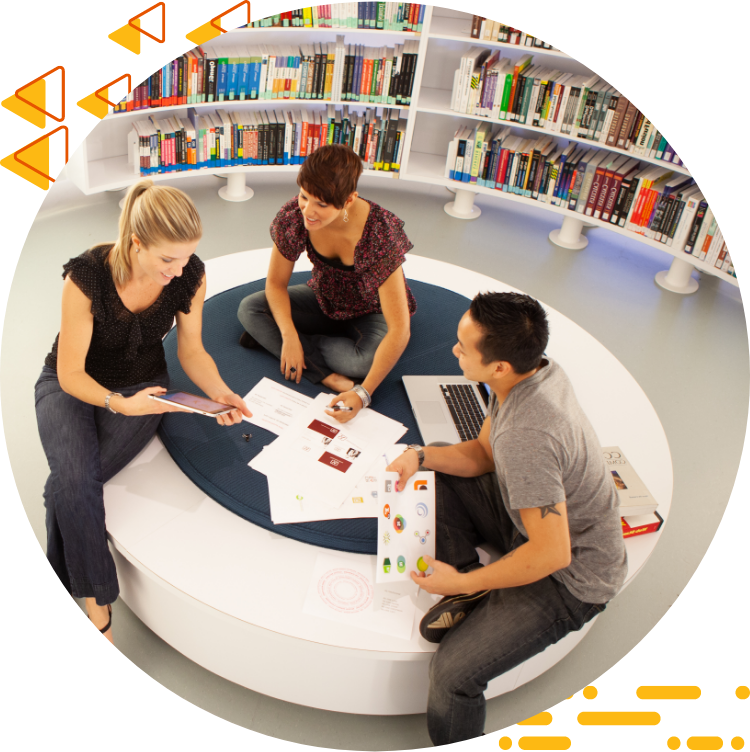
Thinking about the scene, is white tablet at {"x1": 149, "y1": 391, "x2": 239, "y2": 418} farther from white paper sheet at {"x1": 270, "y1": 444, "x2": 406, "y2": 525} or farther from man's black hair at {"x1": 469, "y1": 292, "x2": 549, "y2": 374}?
man's black hair at {"x1": 469, "y1": 292, "x2": 549, "y2": 374}

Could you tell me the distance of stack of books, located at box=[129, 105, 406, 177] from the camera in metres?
3.87

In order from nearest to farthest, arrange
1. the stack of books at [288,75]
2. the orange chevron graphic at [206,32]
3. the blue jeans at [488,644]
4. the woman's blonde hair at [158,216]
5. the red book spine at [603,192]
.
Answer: the blue jeans at [488,644] < the woman's blonde hair at [158,216] < the orange chevron graphic at [206,32] < the stack of books at [288,75] < the red book spine at [603,192]

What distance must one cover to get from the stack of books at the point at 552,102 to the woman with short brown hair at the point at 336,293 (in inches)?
75.9

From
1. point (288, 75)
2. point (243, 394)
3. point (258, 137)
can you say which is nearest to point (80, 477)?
point (243, 394)

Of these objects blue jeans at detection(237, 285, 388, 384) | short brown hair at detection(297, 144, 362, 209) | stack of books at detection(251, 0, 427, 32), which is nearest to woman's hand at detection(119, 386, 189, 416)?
blue jeans at detection(237, 285, 388, 384)

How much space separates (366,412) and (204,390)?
20.0 inches

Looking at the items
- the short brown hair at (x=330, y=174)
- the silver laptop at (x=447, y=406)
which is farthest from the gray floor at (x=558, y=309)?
the short brown hair at (x=330, y=174)

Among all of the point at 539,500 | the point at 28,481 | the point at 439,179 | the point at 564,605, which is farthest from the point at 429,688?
the point at 439,179

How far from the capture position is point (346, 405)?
2.16 metres

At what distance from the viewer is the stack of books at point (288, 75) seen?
3750 millimetres

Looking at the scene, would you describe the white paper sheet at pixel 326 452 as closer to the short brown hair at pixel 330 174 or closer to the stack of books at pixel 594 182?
the short brown hair at pixel 330 174

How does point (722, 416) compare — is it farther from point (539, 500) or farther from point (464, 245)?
point (539, 500)

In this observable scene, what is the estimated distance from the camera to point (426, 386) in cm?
232

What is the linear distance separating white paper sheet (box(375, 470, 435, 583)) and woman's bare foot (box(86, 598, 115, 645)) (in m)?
0.82
